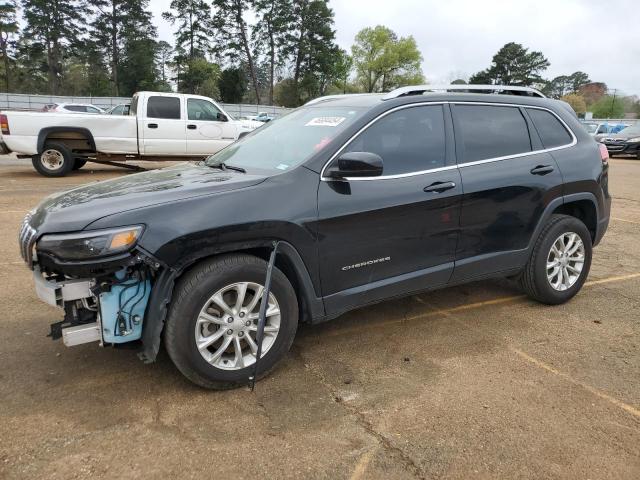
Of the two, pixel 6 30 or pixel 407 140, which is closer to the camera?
pixel 407 140

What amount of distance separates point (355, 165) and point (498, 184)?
1397 millimetres

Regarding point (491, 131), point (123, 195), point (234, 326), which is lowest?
point (234, 326)

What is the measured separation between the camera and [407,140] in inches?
143

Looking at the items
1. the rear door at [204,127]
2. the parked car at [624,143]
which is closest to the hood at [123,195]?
the rear door at [204,127]

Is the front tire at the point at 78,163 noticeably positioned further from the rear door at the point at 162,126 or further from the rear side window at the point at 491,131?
the rear side window at the point at 491,131

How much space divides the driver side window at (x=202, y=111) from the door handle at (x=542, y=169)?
33.1ft

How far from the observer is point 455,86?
4.03 metres

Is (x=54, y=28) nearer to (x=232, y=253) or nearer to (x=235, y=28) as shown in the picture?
(x=235, y=28)

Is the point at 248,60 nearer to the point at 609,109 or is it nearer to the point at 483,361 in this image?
the point at 609,109

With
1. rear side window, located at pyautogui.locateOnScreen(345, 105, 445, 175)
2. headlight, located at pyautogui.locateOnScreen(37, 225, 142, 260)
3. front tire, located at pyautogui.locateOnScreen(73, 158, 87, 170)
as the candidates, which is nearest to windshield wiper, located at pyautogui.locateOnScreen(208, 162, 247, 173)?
rear side window, located at pyautogui.locateOnScreen(345, 105, 445, 175)

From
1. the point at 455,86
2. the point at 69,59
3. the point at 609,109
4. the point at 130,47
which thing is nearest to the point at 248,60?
the point at 130,47

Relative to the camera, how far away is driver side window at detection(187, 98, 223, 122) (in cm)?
Result: 1267

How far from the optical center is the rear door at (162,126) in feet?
40.1

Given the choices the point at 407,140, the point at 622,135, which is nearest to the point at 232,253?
the point at 407,140
